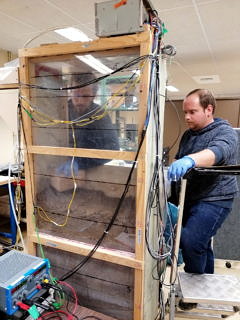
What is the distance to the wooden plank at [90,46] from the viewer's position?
1.17 meters

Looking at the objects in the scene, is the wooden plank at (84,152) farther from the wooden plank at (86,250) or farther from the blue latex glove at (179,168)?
the wooden plank at (86,250)

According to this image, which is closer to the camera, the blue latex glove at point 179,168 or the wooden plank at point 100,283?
the blue latex glove at point 179,168

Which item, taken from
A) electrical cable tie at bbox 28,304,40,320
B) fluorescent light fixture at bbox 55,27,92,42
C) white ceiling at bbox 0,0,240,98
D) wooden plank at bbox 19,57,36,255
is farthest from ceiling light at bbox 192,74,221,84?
electrical cable tie at bbox 28,304,40,320

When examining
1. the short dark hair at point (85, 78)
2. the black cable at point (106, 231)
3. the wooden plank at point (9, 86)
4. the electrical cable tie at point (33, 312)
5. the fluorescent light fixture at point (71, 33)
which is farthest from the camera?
the fluorescent light fixture at point (71, 33)

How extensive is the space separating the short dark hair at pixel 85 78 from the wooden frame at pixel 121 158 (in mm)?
131

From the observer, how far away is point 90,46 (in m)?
1.27

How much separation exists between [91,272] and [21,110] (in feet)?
3.83

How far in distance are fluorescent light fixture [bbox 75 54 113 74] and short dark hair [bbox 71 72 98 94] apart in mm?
48

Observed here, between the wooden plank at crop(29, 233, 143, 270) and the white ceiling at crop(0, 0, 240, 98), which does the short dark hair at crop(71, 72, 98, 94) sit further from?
the wooden plank at crop(29, 233, 143, 270)

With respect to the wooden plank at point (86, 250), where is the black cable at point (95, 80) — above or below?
above

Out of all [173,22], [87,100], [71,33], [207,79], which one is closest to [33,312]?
[87,100]

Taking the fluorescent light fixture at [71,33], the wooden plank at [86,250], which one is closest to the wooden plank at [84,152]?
the wooden plank at [86,250]

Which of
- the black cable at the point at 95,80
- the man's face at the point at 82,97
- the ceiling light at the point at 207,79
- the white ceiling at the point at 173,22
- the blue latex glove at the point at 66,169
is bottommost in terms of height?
the blue latex glove at the point at 66,169

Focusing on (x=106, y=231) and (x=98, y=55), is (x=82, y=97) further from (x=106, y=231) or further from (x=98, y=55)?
(x=106, y=231)
